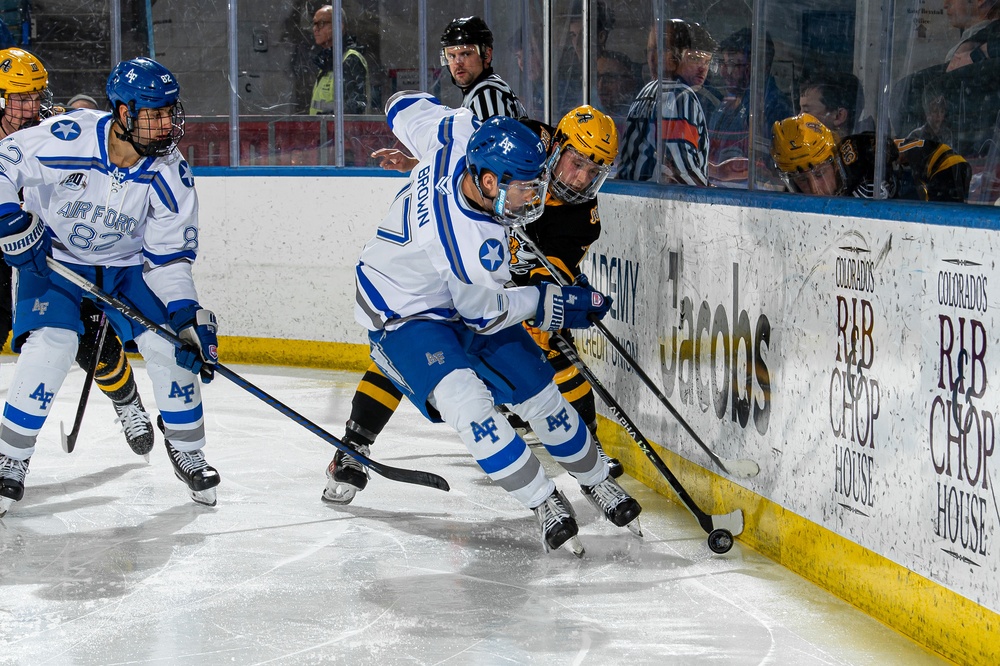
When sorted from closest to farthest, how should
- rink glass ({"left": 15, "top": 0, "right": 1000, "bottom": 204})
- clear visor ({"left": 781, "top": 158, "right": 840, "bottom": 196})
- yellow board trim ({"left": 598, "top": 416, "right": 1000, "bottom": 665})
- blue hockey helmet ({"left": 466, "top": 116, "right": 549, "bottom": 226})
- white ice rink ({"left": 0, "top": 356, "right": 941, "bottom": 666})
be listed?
yellow board trim ({"left": 598, "top": 416, "right": 1000, "bottom": 665}), white ice rink ({"left": 0, "top": 356, "right": 941, "bottom": 666}), rink glass ({"left": 15, "top": 0, "right": 1000, "bottom": 204}), blue hockey helmet ({"left": 466, "top": 116, "right": 549, "bottom": 226}), clear visor ({"left": 781, "top": 158, "right": 840, "bottom": 196})

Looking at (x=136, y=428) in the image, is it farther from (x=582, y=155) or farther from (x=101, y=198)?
(x=582, y=155)

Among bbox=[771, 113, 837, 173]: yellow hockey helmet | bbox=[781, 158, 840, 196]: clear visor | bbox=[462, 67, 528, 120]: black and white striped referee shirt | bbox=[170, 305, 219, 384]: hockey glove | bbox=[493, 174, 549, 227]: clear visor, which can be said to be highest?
bbox=[462, 67, 528, 120]: black and white striped referee shirt

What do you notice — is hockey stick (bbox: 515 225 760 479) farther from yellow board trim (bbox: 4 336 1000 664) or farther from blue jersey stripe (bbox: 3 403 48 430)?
blue jersey stripe (bbox: 3 403 48 430)

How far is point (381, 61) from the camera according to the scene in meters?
6.00

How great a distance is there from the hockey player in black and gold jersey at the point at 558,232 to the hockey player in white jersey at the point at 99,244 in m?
0.44

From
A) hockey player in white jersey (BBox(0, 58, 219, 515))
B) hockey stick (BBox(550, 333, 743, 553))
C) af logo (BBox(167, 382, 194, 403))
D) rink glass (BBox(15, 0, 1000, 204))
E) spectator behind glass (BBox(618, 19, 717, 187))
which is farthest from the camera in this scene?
spectator behind glass (BBox(618, 19, 717, 187))

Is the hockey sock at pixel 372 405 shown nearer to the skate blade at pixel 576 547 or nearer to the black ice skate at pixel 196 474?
the black ice skate at pixel 196 474

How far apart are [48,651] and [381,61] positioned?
13.4ft

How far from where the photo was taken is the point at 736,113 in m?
3.43

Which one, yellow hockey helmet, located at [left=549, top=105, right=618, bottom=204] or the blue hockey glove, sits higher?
yellow hockey helmet, located at [left=549, top=105, right=618, bottom=204]

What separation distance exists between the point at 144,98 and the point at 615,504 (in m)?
1.56

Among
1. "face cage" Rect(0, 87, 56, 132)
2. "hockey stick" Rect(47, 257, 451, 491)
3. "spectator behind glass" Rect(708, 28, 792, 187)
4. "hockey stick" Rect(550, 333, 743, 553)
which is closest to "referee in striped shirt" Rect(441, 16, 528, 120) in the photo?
"spectator behind glass" Rect(708, 28, 792, 187)

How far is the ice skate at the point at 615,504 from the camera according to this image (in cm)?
314

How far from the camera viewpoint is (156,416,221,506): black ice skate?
11.4 feet
